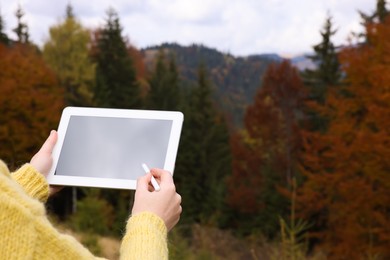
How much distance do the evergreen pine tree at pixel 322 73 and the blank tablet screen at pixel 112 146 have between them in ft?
92.2

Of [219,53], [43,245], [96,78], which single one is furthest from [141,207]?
[219,53]

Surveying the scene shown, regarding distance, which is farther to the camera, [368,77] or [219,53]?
[219,53]

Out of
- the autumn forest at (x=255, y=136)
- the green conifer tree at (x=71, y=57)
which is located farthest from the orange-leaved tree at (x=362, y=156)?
the green conifer tree at (x=71, y=57)

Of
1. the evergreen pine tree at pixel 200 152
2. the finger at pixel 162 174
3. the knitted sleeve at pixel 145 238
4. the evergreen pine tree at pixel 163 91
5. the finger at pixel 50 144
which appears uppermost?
the finger at pixel 50 144

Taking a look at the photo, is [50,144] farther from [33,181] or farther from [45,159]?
[33,181]

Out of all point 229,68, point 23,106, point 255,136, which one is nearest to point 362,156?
point 23,106

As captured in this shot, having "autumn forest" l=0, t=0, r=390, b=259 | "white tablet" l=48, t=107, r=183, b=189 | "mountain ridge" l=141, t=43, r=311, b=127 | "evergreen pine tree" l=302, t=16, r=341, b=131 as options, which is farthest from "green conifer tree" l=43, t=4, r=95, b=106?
"mountain ridge" l=141, t=43, r=311, b=127

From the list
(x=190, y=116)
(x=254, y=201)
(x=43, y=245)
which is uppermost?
(x=43, y=245)

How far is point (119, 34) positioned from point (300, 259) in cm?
3207

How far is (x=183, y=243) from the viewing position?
22.1ft

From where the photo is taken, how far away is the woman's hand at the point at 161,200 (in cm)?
163

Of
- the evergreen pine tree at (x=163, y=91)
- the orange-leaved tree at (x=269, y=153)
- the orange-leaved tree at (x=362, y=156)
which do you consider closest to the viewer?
the orange-leaved tree at (x=362, y=156)

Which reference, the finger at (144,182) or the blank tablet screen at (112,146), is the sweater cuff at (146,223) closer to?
the finger at (144,182)

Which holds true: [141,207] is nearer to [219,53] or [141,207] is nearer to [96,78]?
[96,78]
